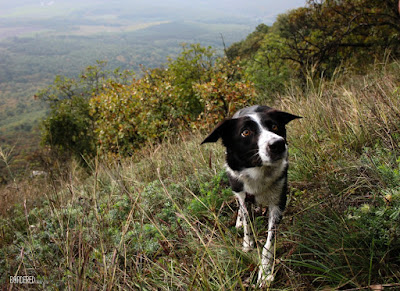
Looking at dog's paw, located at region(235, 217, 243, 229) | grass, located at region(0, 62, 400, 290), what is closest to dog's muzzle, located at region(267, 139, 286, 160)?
grass, located at region(0, 62, 400, 290)

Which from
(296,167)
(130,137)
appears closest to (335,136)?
(296,167)

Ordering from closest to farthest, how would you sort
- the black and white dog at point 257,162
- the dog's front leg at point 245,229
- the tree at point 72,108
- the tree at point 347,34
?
1. the black and white dog at point 257,162
2. the dog's front leg at point 245,229
3. the tree at point 347,34
4. the tree at point 72,108

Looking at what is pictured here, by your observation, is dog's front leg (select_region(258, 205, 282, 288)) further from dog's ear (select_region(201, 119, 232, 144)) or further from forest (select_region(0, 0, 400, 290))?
dog's ear (select_region(201, 119, 232, 144))

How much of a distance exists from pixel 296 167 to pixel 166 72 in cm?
1089

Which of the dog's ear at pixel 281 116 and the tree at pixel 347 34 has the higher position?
the tree at pixel 347 34

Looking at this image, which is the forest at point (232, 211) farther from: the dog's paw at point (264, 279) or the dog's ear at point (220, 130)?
the dog's ear at point (220, 130)

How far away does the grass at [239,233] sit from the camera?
1.51 meters

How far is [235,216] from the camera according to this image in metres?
2.60

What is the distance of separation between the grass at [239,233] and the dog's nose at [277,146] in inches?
18.6

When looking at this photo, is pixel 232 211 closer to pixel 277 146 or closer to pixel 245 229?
pixel 245 229

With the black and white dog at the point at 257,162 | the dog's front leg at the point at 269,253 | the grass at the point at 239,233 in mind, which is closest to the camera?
the grass at the point at 239,233

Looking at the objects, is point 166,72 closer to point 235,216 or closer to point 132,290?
point 235,216

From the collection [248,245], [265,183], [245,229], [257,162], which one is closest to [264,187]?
[265,183]

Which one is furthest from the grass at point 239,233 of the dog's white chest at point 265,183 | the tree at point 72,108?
the tree at point 72,108
